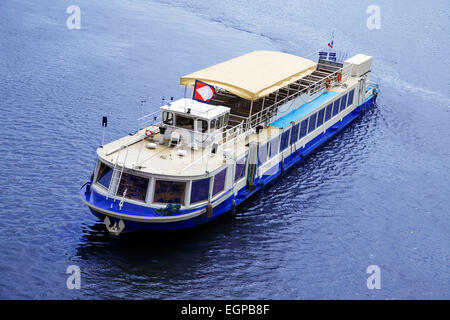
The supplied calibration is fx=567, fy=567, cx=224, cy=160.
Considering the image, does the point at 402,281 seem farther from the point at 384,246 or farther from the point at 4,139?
the point at 4,139

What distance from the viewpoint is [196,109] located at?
36.0 metres

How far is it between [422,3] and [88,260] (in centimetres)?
8149

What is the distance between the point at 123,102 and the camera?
5372 centimetres

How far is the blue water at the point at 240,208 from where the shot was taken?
1212 inches

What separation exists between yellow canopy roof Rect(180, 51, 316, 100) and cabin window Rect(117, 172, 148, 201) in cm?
1043

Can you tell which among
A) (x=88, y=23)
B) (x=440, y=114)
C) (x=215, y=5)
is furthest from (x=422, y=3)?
(x=88, y=23)

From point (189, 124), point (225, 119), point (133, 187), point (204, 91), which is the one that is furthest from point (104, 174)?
point (225, 119)

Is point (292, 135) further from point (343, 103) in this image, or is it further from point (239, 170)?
point (343, 103)

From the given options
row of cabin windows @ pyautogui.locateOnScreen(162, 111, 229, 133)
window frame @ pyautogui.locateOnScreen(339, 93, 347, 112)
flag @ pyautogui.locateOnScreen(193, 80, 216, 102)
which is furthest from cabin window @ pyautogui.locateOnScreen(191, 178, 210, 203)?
window frame @ pyautogui.locateOnScreen(339, 93, 347, 112)

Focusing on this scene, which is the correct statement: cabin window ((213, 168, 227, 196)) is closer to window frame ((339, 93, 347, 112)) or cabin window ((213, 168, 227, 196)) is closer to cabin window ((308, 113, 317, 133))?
cabin window ((308, 113, 317, 133))

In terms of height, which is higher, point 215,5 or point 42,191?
point 215,5

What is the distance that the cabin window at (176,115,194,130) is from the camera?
35.8 meters

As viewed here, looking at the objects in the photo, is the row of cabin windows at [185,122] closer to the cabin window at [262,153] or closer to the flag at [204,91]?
the flag at [204,91]

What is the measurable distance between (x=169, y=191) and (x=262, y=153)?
972 centimetres
